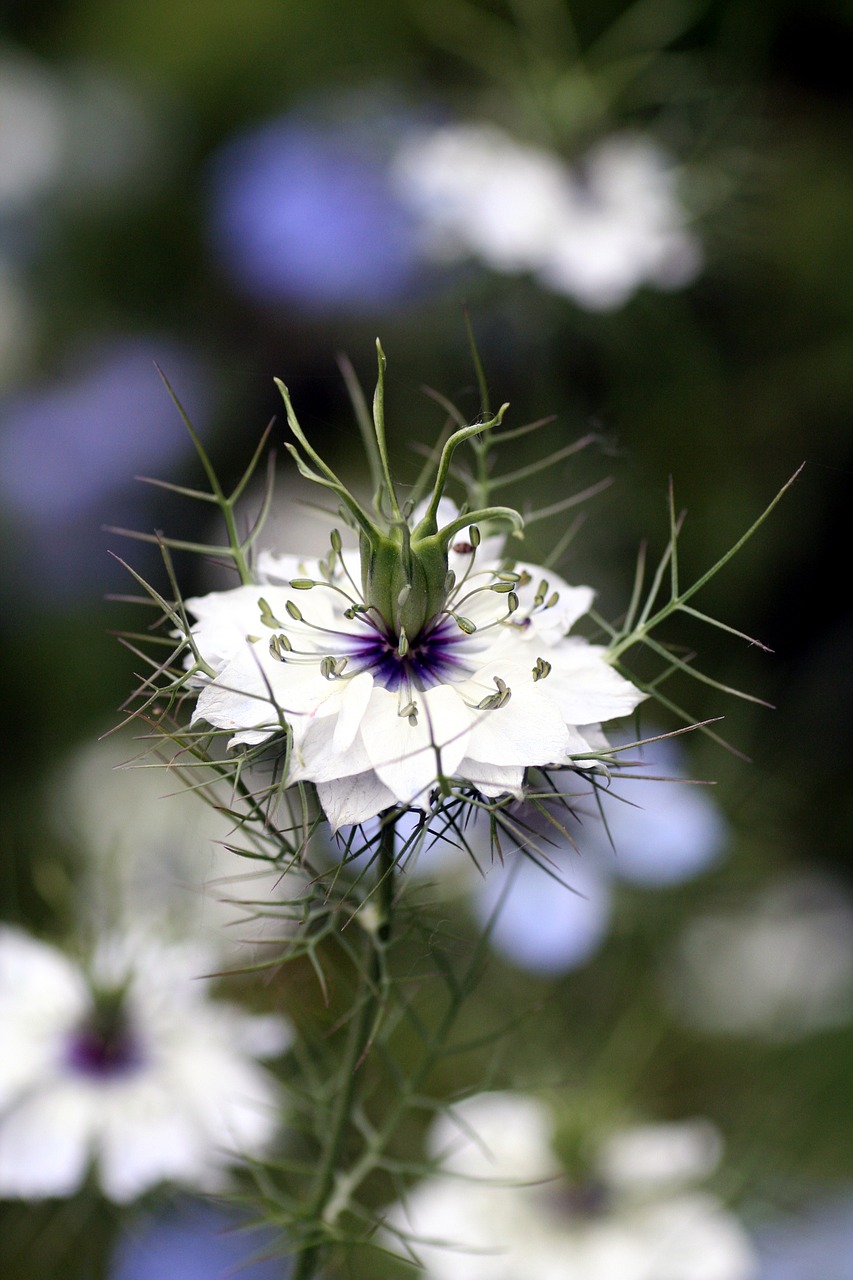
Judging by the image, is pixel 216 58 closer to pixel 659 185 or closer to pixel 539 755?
pixel 659 185

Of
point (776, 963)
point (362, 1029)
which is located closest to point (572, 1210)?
point (362, 1029)

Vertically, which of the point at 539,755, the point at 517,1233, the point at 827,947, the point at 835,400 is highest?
the point at 539,755

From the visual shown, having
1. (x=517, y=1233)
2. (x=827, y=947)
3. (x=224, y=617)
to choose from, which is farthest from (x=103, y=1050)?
(x=827, y=947)

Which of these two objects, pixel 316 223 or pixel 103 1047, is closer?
pixel 103 1047

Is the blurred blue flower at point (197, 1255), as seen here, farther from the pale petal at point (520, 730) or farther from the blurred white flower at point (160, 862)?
the pale petal at point (520, 730)

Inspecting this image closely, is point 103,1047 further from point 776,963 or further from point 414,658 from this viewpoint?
point 776,963

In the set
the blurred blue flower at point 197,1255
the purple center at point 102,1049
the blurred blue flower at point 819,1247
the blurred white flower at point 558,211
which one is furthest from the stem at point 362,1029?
the blurred white flower at point 558,211
